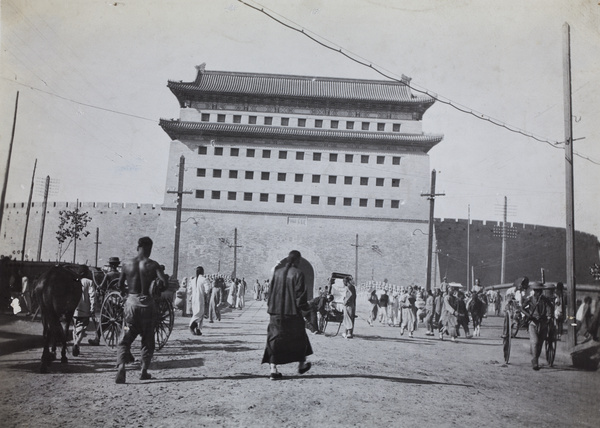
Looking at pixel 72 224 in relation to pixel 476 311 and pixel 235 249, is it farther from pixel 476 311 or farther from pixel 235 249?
pixel 476 311

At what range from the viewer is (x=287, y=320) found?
5.83m

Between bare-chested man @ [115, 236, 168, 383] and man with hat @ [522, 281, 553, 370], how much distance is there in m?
5.79

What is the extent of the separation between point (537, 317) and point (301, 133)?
2704 cm

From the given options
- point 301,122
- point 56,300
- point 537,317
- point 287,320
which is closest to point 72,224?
point 301,122

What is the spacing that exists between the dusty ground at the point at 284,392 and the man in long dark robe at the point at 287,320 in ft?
0.89

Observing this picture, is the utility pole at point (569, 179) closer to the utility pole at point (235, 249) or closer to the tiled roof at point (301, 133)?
the tiled roof at point (301, 133)

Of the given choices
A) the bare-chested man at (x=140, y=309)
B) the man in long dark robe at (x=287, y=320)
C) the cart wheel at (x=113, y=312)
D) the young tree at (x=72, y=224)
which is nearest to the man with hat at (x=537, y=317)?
the man in long dark robe at (x=287, y=320)

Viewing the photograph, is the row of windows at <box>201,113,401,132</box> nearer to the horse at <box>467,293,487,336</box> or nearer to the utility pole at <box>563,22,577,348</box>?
the horse at <box>467,293,487,336</box>

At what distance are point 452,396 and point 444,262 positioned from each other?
114 feet

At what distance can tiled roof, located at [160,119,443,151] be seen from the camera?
33375 mm

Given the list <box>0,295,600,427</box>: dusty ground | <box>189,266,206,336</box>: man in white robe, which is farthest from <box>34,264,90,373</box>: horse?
<box>189,266,206,336</box>: man in white robe

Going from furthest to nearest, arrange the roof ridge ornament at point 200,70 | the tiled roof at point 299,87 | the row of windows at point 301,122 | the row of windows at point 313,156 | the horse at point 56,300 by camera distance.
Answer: the roof ridge ornament at point 200,70
the row of windows at point 301,122
the tiled roof at point 299,87
the row of windows at point 313,156
the horse at point 56,300

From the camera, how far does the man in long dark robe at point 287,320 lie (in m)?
5.71

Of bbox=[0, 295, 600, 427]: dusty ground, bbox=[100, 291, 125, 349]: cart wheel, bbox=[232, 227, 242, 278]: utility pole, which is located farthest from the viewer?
bbox=[232, 227, 242, 278]: utility pole
